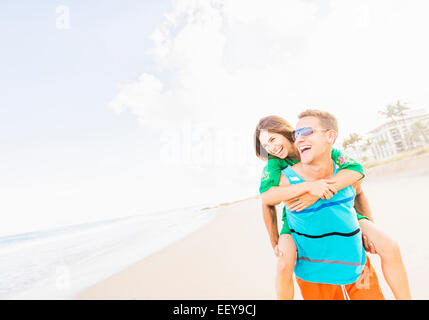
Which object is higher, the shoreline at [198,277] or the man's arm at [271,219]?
the man's arm at [271,219]

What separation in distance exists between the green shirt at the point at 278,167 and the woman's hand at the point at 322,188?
0.18 meters

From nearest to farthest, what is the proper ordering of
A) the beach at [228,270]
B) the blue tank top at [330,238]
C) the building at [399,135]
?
1. the blue tank top at [330,238]
2. the beach at [228,270]
3. the building at [399,135]

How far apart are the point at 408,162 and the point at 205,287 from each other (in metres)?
15.4

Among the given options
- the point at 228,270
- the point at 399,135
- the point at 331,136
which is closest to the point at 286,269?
the point at 331,136

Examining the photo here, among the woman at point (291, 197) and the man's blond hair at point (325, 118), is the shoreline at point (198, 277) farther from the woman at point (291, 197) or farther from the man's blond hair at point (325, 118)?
the man's blond hair at point (325, 118)

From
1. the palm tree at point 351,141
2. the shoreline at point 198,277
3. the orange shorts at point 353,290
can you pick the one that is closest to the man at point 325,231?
the orange shorts at point 353,290

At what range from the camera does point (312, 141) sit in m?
1.59

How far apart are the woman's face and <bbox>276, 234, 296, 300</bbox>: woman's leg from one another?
56 cm

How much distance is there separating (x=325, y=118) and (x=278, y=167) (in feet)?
1.48

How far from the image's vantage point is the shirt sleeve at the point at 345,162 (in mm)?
1528

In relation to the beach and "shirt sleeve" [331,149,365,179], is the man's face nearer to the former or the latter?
"shirt sleeve" [331,149,365,179]

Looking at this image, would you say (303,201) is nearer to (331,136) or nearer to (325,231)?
(325,231)
